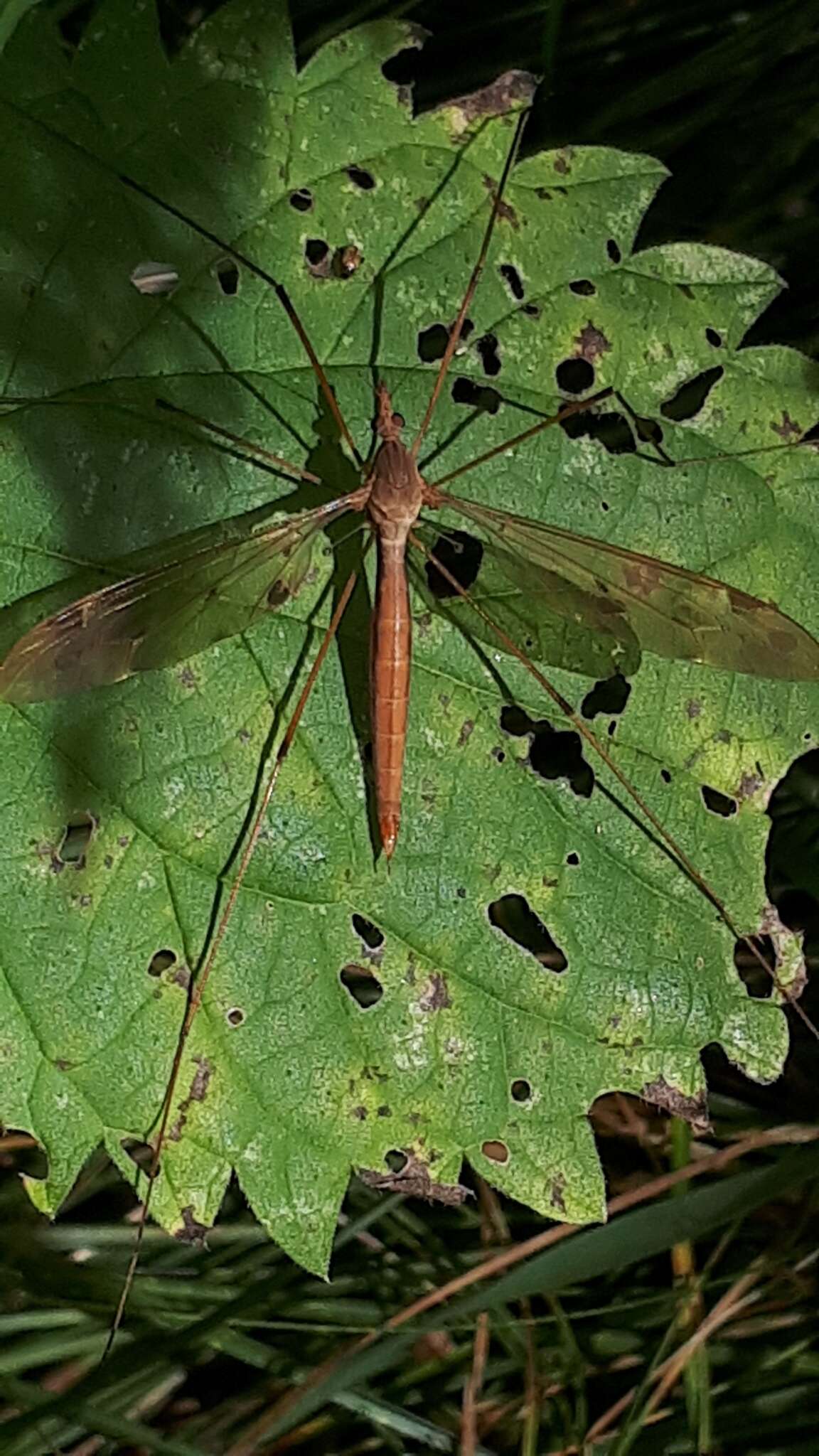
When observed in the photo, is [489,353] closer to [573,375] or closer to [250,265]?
[573,375]

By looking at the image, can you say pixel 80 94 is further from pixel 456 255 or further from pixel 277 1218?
pixel 277 1218

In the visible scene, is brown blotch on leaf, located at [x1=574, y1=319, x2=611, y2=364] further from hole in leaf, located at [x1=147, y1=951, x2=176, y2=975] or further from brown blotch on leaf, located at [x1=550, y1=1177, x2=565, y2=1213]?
brown blotch on leaf, located at [x1=550, y1=1177, x2=565, y2=1213]

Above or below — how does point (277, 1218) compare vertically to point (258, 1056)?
below

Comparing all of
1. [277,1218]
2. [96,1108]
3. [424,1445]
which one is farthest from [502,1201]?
[96,1108]

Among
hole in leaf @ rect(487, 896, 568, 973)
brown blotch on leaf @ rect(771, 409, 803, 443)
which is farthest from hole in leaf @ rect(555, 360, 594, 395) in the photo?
hole in leaf @ rect(487, 896, 568, 973)

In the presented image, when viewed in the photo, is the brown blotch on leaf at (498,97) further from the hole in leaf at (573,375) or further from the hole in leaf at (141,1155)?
the hole in leaf at (141,1155)
